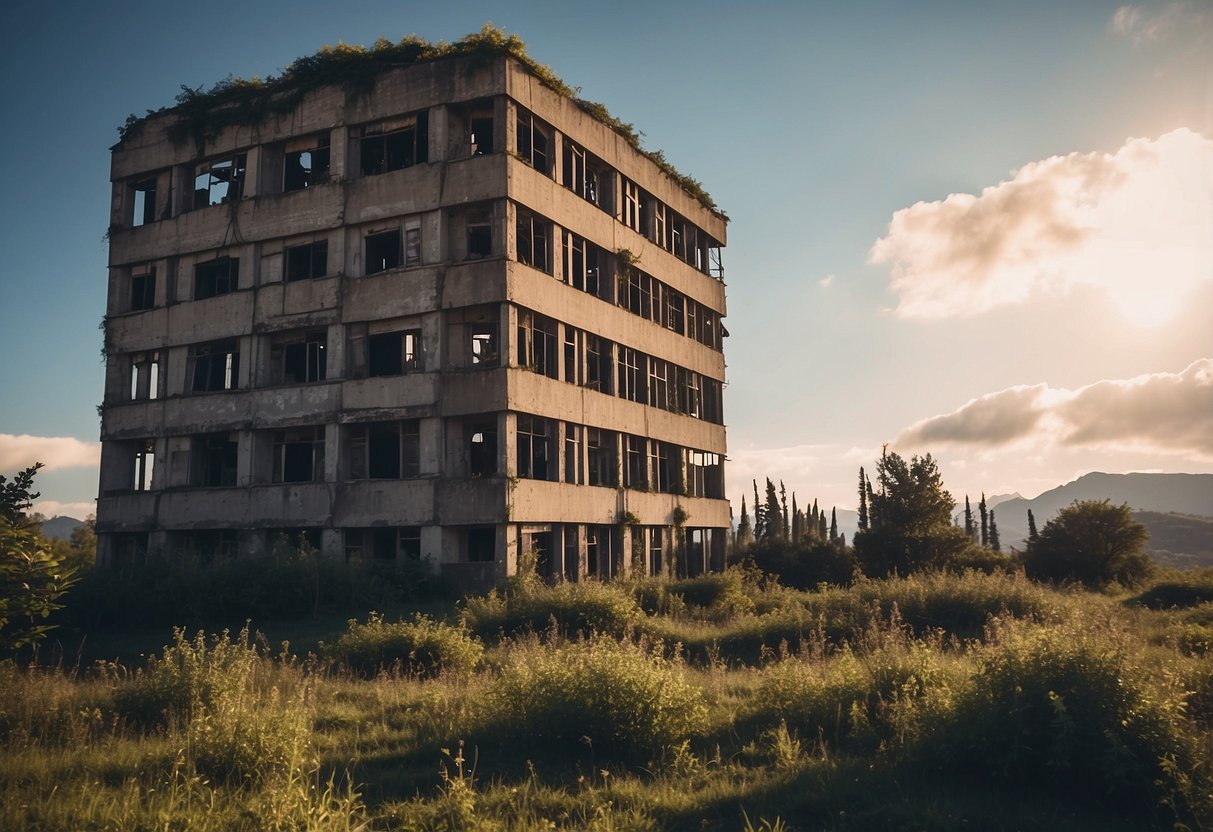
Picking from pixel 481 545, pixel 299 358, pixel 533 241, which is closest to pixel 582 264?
pixel 533 241

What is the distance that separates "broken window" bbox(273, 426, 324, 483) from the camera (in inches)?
1282

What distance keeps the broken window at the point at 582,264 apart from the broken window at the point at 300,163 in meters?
9.53

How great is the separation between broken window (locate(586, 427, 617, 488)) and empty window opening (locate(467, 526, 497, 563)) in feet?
19.0

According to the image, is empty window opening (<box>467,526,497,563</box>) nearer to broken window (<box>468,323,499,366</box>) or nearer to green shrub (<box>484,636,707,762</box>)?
broken window (<box>468,323,499,366</box>)

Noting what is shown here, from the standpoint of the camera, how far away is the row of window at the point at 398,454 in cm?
3052

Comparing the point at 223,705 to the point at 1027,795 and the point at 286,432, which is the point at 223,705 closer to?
the point at 1027,795

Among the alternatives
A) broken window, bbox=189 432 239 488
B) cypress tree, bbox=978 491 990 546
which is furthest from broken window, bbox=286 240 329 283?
cypress tree, bbox=978 491 990 546

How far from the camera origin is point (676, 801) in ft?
27.7

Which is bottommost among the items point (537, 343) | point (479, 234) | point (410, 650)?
point (410, 650)

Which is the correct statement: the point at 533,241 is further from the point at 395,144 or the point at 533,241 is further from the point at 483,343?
the point at 395,144

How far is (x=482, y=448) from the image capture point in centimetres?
3055

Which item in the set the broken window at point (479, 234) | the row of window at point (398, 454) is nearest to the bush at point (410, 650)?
the row of window at point (398, 454)

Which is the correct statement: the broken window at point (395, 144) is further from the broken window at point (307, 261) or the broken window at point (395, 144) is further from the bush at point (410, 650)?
the bush at point (410, 650)

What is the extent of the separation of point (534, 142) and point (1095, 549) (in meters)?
33.0
